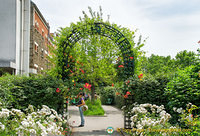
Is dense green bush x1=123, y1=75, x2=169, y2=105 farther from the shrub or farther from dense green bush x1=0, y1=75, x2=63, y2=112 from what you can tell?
the shrub

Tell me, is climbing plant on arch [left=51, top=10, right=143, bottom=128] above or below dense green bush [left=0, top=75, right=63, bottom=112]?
above

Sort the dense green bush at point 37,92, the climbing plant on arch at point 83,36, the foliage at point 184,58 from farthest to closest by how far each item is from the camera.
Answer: the foliage at point 184,58
the climbing plant on arch at point 83,36
the dense green bush at point 37,92

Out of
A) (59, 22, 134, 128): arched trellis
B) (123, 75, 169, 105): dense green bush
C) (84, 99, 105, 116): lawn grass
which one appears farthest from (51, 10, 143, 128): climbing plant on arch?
(84, 99, 105, 116): lawn grass

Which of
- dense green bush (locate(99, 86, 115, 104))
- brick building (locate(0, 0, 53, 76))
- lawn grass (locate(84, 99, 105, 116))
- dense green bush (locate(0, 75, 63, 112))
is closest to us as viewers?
dense green bush (locate(0, 75, 63, 112))

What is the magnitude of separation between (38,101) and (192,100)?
15.6 ft

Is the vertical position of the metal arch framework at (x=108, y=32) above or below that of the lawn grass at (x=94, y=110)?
above

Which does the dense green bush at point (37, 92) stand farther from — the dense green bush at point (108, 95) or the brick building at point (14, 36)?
the dense green bush at point (108, 95)

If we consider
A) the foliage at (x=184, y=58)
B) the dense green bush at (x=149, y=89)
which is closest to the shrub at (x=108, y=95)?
the dense green bush at (x=149, y=89)

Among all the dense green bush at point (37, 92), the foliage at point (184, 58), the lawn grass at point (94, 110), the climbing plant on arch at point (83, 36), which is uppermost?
the foliage at point (184, 58)

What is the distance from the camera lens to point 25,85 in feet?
22.7

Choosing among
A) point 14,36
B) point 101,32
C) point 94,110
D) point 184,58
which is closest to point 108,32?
point 101,32

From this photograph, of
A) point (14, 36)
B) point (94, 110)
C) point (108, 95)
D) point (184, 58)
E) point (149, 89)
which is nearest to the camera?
point (149, 89)

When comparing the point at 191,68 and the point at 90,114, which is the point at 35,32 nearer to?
the point at 90,114

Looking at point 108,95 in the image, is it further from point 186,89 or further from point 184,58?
point 184,58
